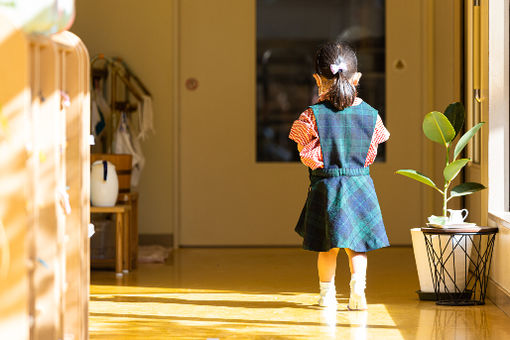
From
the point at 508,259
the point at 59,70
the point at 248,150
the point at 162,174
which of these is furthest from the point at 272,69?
the point at 59,70

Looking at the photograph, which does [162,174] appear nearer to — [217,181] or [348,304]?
[217,181]

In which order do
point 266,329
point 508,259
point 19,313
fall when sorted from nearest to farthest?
1. point 19,313
2. point 266,329
3. point 508,259

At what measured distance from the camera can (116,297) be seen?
3.83 meters

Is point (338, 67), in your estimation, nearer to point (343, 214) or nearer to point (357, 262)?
point (343, 214)

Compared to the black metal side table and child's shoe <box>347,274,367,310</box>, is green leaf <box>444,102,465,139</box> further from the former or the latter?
child's shoe <box>347,274,367,310</box>

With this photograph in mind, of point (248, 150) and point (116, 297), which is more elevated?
→ point (248, 150)

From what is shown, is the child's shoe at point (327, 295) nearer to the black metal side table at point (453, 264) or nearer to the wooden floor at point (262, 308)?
the wooden floor at point (262, 308)

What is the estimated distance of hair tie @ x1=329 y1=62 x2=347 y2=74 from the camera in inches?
135

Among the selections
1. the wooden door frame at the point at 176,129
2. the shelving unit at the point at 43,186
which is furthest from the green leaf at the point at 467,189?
the wooden door frame at the point at 176,129

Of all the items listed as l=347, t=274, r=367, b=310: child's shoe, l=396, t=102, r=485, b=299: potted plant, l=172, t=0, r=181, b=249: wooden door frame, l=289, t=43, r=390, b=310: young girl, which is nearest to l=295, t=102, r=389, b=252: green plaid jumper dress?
l=289, t=43, r=390, b=310: young girl

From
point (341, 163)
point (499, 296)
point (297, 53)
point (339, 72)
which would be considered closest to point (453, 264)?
point (499, 296)

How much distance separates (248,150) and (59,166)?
334cm

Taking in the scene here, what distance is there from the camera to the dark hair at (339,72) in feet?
11.2

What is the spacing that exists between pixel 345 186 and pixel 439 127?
1.79 feet
